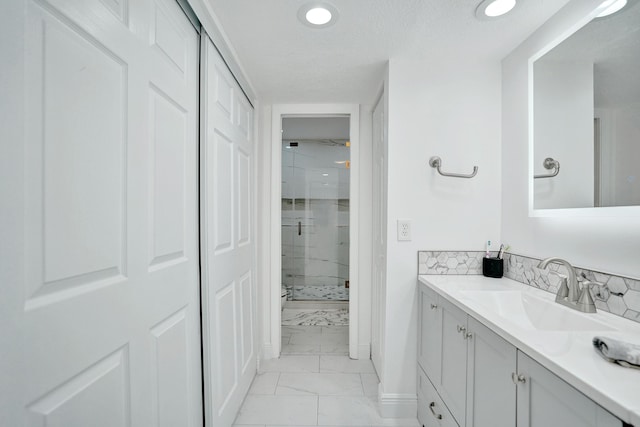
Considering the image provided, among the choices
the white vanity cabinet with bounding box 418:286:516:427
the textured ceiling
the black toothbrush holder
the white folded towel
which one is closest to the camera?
the white folded towel

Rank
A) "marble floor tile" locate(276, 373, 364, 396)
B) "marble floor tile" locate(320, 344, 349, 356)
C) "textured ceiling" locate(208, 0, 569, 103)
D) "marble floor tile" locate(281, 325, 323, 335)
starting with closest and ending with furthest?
"textured ceiling" locate(208, 0, 569, 103) → "marble floor tile" locate(276, 373, 364, 396) → "marble floor tile" locate(320, 344, 349, 356) → "marble floor tile" locate(281, 325, 323, 335)

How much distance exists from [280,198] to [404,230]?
116cm

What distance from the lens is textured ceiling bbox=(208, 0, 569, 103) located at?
4.33ft

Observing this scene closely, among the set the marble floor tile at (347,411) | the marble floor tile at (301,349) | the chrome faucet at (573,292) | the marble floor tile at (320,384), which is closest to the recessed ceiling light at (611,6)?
the chrome faucet at (573,292)

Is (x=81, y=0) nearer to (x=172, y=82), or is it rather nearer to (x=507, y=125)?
(x=172, y=82)

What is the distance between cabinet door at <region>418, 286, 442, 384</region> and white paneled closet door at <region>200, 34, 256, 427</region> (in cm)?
111

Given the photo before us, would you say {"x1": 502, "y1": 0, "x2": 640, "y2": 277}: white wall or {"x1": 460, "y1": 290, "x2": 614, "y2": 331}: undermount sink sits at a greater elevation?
{"x1": 502, "y1": 0, "x2": 640, "y2": 277}: white wall

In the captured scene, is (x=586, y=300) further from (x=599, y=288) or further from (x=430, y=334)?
(x=430, y=334)

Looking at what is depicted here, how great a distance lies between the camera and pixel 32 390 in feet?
1.90

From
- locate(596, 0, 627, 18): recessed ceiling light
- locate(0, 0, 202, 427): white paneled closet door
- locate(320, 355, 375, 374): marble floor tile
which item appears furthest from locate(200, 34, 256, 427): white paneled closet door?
locate(596, 0, 627, 18): recessed ceiling light

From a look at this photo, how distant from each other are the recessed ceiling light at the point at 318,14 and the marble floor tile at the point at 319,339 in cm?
256

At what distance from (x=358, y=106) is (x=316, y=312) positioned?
2472mm

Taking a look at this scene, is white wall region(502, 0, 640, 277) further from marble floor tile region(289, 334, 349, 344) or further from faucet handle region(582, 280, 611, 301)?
marble floor tile region(289, 334, 349, 344)

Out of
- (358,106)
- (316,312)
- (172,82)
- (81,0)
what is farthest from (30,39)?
(316,312)
